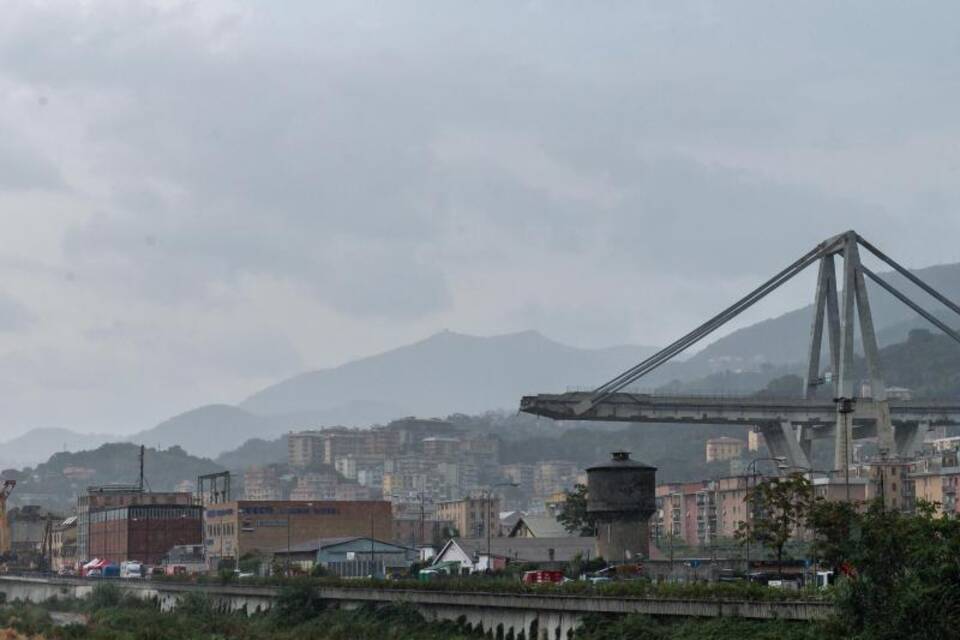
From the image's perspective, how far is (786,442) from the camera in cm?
16600

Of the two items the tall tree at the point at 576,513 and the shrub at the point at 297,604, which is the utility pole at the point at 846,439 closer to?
the tall tree at the point at 576,513

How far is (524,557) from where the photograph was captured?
432 feet

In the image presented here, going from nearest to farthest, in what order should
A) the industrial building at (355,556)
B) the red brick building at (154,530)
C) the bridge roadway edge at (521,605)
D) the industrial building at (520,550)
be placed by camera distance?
1. the bridge roadway edge at (521,605)
2. the industrial building at (520,550)
3. the industrial building at (355,556)
4. the red brick building at (154,530)

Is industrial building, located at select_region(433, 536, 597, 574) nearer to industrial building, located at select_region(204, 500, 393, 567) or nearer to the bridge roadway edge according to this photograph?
the bridge roadway edge

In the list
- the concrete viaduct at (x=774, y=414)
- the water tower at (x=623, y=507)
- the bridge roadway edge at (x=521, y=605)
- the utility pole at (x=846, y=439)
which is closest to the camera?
the bridge roadway edge at (x=521, y=605)

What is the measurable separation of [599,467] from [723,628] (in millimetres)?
49630

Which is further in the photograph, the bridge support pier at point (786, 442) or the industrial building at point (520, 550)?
the bridge support pier at point (786, 442)

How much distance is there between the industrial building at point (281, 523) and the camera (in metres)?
176

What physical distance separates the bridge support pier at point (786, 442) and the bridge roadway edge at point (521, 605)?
65397 millimetres

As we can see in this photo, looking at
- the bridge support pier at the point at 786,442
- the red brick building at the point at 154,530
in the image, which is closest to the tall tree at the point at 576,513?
the bridge support pier at the point at 786,442

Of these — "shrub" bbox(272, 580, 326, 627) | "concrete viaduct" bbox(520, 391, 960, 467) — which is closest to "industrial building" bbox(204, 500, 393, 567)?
"concrete viaduct" bbox(520, 391, 960, 467)

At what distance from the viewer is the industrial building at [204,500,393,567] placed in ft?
579

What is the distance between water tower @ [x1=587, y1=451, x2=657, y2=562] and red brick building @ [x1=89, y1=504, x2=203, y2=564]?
91.8 m

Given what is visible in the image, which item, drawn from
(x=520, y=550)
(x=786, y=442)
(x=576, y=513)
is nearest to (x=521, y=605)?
(x=520, y=550)
